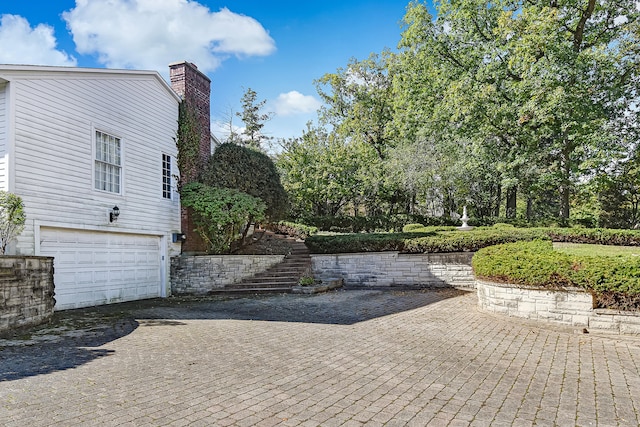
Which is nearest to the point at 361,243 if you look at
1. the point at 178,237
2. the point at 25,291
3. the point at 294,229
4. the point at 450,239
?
the point at 450,239

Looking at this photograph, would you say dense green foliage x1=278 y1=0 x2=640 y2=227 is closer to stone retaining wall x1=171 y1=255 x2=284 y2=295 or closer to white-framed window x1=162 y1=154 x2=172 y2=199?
white-framed window x1=162 y1=154 x2=172 y2=199

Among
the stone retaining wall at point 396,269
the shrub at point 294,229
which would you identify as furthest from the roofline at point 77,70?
the shrub at point 294,229

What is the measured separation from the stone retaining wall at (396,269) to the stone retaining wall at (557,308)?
10.4ft

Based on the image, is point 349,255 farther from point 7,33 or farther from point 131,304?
point 7,33

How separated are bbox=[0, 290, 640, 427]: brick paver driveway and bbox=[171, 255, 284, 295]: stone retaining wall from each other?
4.49 meters

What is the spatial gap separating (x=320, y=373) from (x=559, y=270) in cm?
464

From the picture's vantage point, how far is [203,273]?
12.4 metres

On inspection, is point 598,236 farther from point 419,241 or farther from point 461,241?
point 419,241

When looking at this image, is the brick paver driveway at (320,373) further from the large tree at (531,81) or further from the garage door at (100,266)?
the large tree at (531,81)

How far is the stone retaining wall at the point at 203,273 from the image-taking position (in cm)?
1234

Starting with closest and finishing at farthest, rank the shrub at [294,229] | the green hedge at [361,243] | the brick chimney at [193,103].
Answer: the green hedge at [361,243], the brick chimney at [193,103], the shrub at [294,229]

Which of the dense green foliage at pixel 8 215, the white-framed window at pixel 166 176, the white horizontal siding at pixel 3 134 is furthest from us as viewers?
the white-framed window at pixel 166 176

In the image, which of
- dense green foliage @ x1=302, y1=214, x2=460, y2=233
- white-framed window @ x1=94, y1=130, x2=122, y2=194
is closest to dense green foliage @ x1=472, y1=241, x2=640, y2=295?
white-framed window @ x1=94, y1=130, x2=122, y2=194

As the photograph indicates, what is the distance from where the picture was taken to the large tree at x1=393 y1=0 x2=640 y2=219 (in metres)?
15.4
